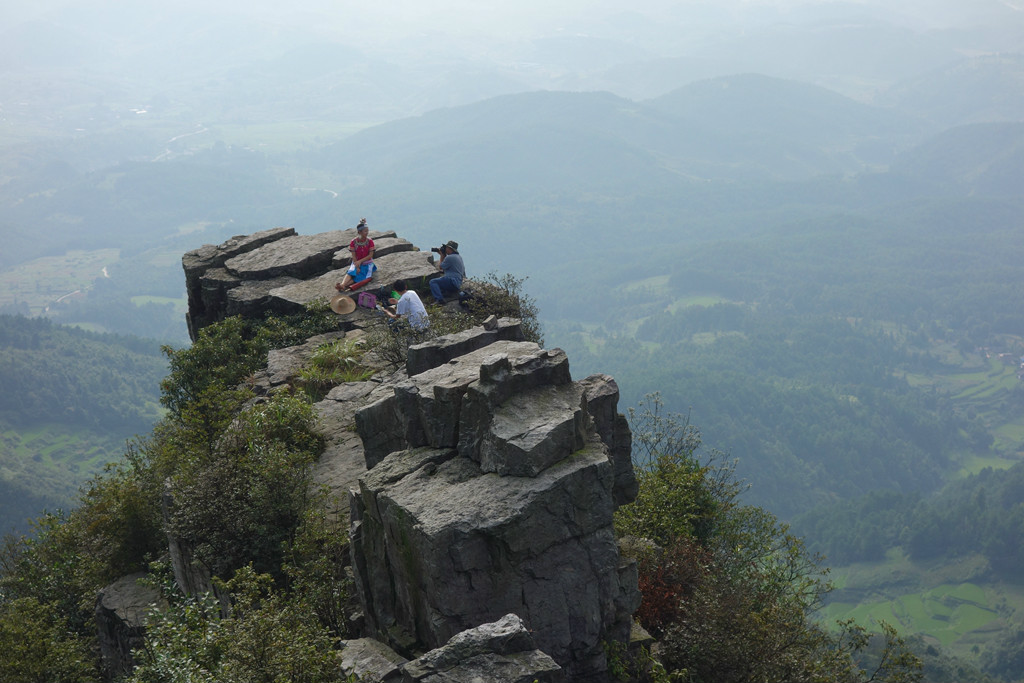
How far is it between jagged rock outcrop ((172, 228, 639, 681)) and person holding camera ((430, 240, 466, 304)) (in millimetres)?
10558

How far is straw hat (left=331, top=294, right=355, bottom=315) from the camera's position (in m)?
27.5

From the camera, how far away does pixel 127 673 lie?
1784cm

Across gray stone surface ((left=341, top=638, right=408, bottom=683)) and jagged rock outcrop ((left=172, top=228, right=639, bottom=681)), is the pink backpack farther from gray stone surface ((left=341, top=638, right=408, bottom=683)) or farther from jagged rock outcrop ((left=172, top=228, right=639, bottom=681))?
gray stone surface ((left=341, top=638, right=408, bottom=683))

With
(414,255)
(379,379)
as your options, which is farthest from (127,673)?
(414,255)

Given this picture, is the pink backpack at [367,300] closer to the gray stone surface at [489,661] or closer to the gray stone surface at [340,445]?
the gray stone surface at [340,445]

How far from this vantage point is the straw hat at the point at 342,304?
2747 centimetres

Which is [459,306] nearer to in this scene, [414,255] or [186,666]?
[414,255]

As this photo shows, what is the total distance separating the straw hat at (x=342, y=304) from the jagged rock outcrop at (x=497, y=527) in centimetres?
1169

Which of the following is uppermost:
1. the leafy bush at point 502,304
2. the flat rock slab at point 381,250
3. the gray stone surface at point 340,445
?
the flat rock slab at point 381,250

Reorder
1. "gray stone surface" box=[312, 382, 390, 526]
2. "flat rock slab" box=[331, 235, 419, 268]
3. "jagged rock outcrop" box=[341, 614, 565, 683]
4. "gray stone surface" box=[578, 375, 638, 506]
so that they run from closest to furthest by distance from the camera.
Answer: "jagged rock outcrop" box=[341, 614, 565, 683] < "gray stone surface" box=[578, 375, 638, 506] < "gray stone surface" box=[312, 382, 390, 526] < "flat rock slab" box=[331, 235, 419, 268]

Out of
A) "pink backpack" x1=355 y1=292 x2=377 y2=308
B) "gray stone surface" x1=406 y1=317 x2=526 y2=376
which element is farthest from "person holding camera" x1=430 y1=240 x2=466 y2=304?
"gray stone surface" x1=406 y1=317 x2=526 y2=376

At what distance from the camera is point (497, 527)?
12.1m

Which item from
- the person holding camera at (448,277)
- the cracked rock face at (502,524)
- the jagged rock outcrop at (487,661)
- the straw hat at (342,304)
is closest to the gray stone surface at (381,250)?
the straw hat at (342,304)

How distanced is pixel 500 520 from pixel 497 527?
4.4 inches
